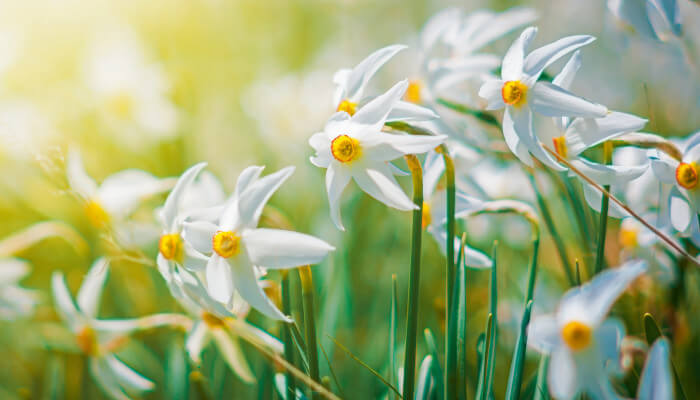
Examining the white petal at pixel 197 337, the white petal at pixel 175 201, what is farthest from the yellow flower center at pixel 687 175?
the white petal at pixel 197 337

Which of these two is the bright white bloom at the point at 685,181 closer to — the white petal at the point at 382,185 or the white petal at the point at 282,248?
the white petal at the point at 382,185

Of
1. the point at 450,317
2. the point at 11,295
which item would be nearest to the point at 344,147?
the point at 450,317

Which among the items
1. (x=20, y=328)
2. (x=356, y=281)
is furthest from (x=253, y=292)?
(x=20, y=328)

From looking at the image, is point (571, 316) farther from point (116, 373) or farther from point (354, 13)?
point (354, 13)

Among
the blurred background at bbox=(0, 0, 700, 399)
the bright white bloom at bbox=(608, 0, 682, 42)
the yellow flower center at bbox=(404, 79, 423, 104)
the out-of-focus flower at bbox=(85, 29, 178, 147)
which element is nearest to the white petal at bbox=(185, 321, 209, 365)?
the blurred background at bbox=(0, 0, 700, 399)

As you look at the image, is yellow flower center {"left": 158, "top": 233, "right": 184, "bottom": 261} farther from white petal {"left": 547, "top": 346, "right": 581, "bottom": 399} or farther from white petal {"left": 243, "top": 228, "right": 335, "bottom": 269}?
white petal {"left": 547, "top": 346, "right": 581, "bottom": 399}

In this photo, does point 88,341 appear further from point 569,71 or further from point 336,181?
point 569,71
